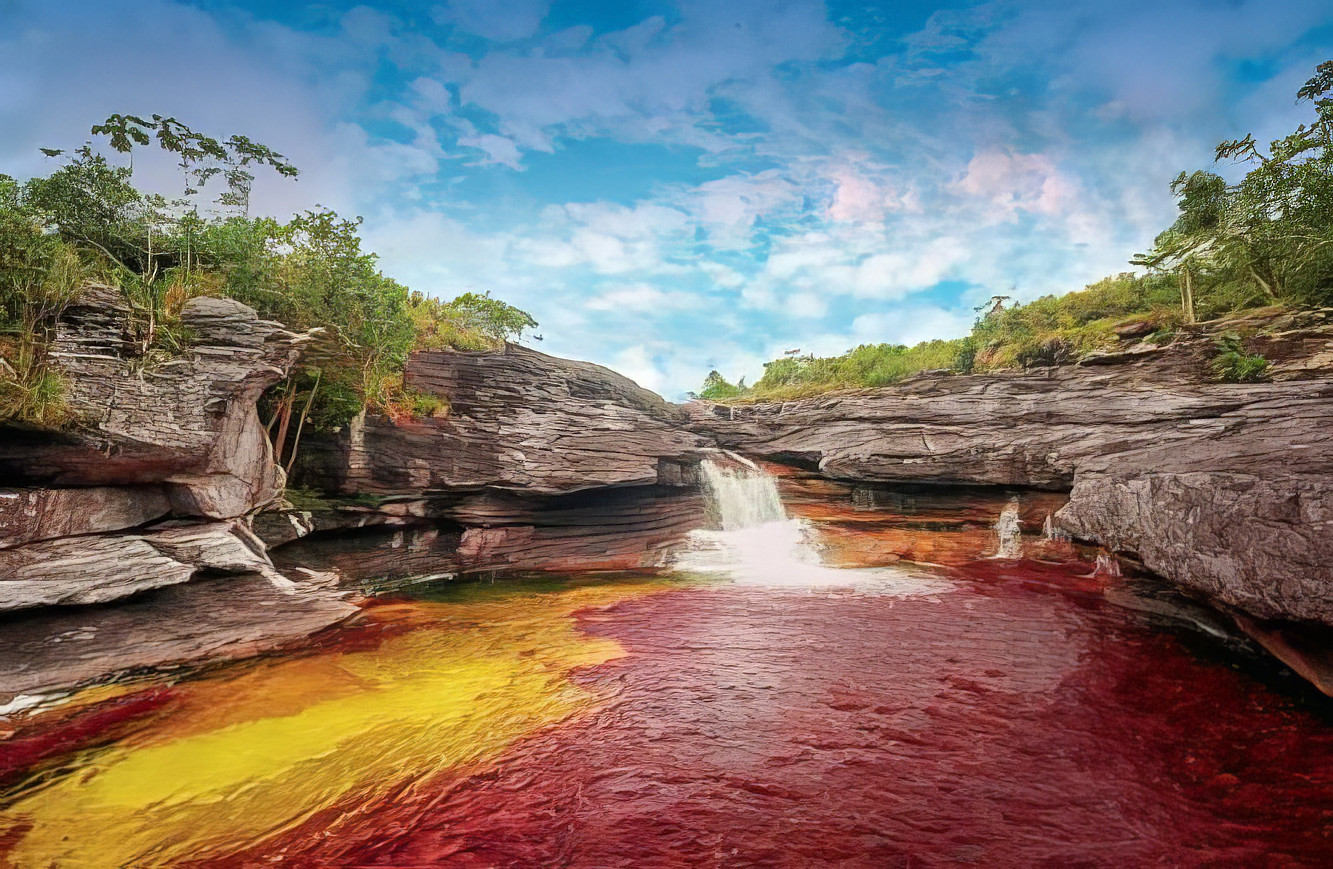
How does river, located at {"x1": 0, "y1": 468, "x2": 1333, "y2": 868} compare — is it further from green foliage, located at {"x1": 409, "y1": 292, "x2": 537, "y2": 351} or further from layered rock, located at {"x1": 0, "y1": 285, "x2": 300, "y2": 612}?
green foliage, located at {"x1": 409, "y1": 292, "x2": 537, "y2": 351}

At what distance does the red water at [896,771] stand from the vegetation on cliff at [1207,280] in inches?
491

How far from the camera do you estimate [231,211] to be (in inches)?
531

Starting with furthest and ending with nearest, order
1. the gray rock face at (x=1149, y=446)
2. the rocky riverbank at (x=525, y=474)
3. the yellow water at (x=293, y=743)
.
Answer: the rocky riverbank at (x=525, y=474), the gray rock face at (x=1149, y=446), the yellow water at (x=293, y=743)

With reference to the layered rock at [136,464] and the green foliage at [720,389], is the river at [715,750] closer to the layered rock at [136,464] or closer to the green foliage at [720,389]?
the layered rock at [136,464]

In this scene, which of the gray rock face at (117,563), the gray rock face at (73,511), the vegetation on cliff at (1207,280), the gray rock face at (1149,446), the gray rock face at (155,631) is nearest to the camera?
the gray rock face at (1149,446)

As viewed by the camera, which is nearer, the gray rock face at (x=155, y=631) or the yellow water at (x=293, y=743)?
the yellow water at (x=293, y=743)

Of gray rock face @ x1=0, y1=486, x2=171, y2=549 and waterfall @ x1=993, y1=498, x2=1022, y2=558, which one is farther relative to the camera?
waterfall @ x1=993, y1=498, x2=1022, y2=558

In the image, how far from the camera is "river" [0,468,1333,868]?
445 cm

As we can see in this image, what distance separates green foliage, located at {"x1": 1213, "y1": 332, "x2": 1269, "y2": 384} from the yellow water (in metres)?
17.3

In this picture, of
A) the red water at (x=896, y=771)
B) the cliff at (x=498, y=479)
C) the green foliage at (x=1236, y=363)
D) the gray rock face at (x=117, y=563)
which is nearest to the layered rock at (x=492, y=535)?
the cliff at (x=498, y=479)

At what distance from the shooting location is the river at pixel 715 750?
4453 millimetres

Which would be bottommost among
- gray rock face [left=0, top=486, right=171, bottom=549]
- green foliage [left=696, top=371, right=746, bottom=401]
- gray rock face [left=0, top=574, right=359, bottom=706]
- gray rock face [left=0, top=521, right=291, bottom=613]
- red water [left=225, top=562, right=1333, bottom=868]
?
red water [left=225, top=562, right=1333, bottom=868]

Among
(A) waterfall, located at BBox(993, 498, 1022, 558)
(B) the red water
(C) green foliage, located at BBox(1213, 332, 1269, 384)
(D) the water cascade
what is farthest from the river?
(C) green foliage, located at BBox(1213, 332, 1269, 384)

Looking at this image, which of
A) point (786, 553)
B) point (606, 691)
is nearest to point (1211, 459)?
point (606, 691)
